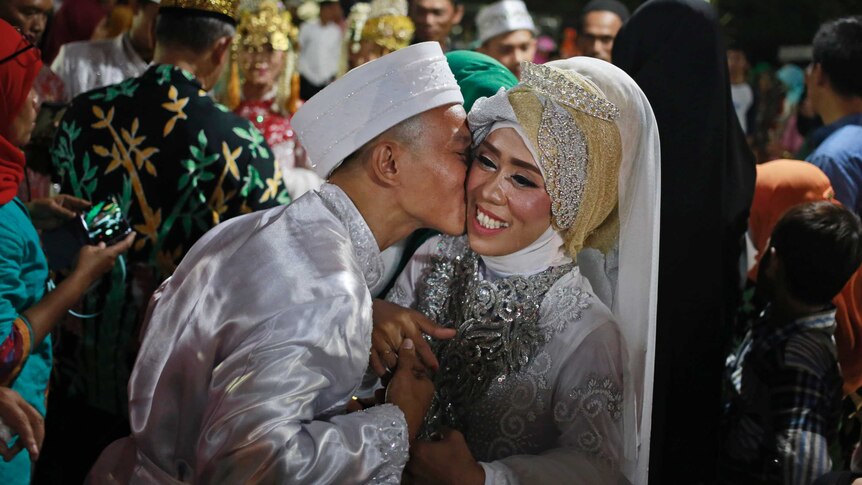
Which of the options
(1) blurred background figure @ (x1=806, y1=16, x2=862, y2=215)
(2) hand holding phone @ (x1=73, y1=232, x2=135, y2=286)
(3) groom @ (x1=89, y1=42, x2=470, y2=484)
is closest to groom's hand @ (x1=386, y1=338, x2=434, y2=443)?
(3) groom @ (x1=89, y1=42, x2=470, y2=484)

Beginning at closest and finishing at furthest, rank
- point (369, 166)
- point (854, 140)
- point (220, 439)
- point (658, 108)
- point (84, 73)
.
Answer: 1. point (220, 439)
2. point (369, 166)
3. point (658, 108)
4. point (854, 140)
5. point (84, 73)

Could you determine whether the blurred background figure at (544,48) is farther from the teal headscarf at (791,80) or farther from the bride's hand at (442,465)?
the bride's hand at (442,465)

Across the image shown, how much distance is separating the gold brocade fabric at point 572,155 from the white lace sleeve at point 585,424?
265 mm

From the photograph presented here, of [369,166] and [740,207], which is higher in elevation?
[369,166]

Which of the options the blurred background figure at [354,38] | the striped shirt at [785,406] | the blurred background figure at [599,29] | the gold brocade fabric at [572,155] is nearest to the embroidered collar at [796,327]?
the striped shirt at [785,406]

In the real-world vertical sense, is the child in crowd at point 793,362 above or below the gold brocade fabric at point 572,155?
below

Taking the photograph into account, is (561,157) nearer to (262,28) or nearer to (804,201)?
(804,201)

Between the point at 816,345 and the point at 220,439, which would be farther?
the point at 816,345

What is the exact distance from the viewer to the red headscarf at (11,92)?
2.38 metres

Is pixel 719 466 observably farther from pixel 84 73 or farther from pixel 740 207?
pixel 84 73

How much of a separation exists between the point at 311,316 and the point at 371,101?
0.54 meters

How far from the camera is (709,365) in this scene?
252 cm

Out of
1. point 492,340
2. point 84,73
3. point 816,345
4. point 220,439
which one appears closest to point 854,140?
point 816,345

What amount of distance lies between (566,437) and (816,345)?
3.54 ft
